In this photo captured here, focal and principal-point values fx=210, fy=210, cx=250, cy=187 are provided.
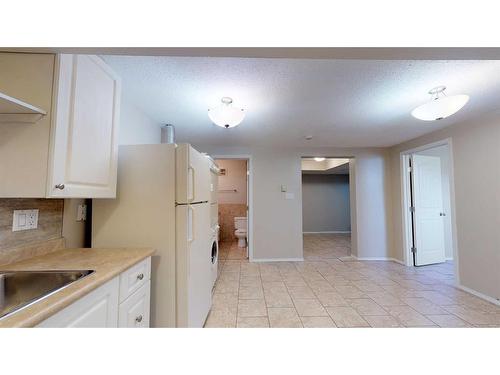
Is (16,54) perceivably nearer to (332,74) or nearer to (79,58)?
(79,58)

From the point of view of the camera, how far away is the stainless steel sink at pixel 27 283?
98cm

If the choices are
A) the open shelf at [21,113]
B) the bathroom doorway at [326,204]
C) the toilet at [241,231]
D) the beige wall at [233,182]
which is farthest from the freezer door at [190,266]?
the bathroom doorway at [326,204]

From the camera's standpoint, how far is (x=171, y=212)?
1.53 metres

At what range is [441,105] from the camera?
5.77ft

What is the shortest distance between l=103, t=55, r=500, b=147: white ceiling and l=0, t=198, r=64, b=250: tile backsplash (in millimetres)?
1072

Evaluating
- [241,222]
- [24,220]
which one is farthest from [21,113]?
[241,222]

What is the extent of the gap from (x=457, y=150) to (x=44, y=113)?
410cm

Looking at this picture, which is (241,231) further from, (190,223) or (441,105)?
(441,105)

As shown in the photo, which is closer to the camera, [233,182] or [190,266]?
[190,266]

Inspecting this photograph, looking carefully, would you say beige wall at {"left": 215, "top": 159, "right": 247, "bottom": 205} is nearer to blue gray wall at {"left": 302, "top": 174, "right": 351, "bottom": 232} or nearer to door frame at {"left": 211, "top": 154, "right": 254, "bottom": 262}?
door frame at {"left": 211, "top": 154, "right": 254, "bottom": 262}

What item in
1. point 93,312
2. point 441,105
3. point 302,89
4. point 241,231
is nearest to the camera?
point 93,312

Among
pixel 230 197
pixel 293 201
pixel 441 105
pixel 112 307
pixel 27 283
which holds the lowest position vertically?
pixel 112 307

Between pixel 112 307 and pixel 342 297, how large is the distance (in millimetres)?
2403
